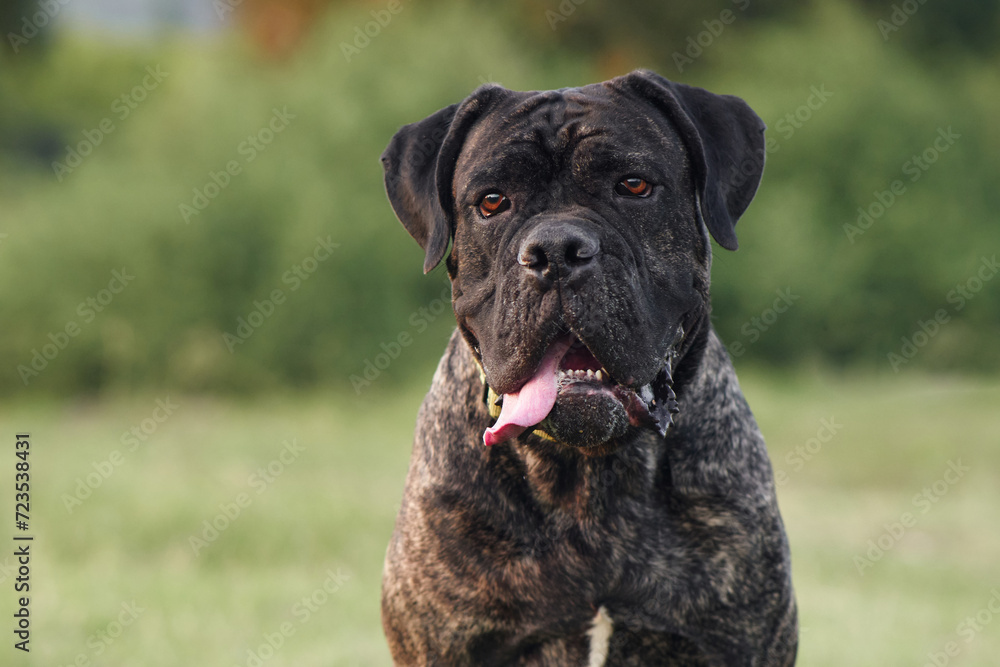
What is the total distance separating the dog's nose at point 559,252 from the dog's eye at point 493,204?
0.37 metres

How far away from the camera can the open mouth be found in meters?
2.92

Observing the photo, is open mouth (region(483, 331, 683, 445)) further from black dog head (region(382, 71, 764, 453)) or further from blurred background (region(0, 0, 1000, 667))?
blurred background (region(0, 0, 1000, 667))

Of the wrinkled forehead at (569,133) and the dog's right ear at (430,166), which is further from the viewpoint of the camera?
the dog's right ear at (430,166)

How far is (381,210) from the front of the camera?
49.2 feet

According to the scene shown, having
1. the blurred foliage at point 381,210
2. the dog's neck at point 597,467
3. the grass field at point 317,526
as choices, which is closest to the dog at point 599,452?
the dog's neck at point 597,467

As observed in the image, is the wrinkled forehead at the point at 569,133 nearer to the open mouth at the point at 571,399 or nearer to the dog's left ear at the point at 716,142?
the dog's left ear at the point at 716,142

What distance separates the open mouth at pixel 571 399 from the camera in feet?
9.58

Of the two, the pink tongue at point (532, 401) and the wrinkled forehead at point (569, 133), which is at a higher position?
the wrinkled forehead at point (569, 133)

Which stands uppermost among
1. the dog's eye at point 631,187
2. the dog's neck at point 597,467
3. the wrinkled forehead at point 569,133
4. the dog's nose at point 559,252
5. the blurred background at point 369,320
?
the blurred background at point 369,320

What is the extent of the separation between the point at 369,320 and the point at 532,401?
1154cm

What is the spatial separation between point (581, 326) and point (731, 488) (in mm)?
789

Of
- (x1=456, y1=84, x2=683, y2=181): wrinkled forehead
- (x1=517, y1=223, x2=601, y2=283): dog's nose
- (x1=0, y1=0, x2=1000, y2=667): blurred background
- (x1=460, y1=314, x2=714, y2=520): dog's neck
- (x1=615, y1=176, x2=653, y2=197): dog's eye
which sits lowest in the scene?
(x1=460, y1=314, x2=714, y2=520): dog's neck

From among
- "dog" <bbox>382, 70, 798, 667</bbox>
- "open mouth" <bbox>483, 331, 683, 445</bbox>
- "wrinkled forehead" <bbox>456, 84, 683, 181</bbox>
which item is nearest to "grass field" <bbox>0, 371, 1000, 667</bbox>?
"dog" <bbox>382, 70, 798, 667</bbox>

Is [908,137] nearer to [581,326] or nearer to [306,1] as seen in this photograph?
[306,1]
